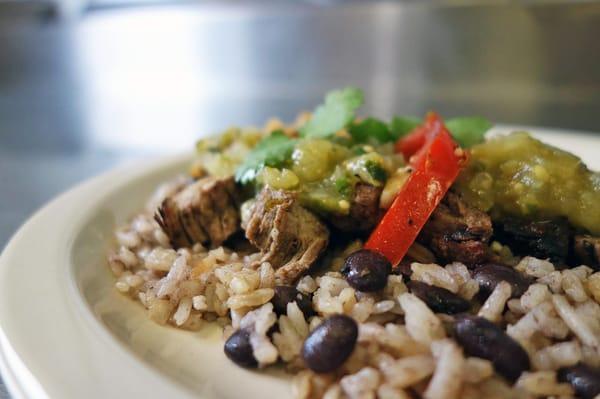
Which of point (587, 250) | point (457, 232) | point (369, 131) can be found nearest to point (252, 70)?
point (369, 131)

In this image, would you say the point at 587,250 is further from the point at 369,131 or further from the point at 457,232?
the point at 369,131

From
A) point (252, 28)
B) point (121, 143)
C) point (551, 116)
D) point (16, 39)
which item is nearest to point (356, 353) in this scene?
point (121, 143)

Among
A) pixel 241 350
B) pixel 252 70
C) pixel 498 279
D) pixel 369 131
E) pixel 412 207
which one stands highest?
pixel 369 131

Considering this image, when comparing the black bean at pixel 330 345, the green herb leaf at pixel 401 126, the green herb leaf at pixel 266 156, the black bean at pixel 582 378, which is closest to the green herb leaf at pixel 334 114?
the green herb leaf at pixel 266 156

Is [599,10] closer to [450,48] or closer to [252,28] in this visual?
[450,48]

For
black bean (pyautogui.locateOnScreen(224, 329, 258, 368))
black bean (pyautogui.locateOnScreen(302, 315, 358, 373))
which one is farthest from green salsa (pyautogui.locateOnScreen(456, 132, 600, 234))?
black bean (pyautogui.locateOnScreen(224, 329, 258, 368))

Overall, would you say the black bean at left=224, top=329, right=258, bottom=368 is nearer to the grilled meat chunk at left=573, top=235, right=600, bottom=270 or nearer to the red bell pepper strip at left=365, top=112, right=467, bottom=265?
the red bell pepper strip at left=365, top=112, right=467, bottom=265

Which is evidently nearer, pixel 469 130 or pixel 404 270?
pixel 404 270
